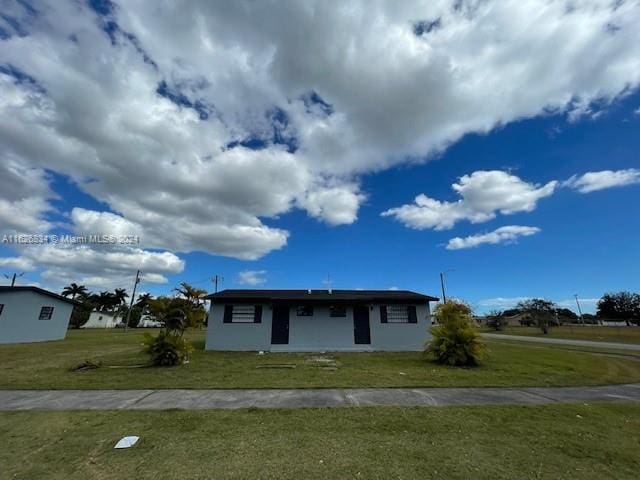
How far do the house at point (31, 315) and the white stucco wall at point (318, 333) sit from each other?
14.8 meters

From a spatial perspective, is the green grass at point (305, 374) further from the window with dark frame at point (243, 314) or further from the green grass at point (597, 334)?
the green grass at point (597, 334)

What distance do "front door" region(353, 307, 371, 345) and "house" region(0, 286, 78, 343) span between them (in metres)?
21.9

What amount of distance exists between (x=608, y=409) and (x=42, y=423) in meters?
10.4

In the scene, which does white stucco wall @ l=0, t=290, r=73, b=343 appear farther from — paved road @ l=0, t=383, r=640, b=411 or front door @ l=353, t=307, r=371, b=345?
front door @ l=353, t=307, r=371, b=345

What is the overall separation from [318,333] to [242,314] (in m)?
4.11

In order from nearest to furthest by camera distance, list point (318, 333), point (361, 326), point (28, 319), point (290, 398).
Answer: point (290, 398)
point (318, 333)
point (361, 326)
point (28, 319)

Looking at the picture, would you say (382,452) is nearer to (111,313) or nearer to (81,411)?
(81,411)

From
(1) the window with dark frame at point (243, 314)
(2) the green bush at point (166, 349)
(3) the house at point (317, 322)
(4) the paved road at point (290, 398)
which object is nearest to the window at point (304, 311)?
(3) the house at point (317, 322)

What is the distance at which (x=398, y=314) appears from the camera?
16.3 m

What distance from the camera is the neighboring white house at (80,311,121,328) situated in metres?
49.2

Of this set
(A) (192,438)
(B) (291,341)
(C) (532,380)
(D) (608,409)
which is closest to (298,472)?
(A) (192,438)

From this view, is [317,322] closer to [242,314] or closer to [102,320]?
[242,314]

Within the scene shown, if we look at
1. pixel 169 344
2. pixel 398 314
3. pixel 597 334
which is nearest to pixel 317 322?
pixel 398 314

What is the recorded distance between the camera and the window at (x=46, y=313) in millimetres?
21500
